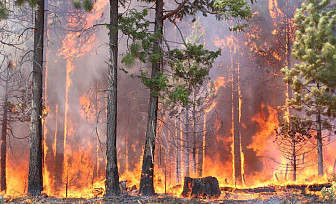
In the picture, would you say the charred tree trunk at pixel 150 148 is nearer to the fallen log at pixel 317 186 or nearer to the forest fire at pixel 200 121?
the fallen log at pixel 317 186

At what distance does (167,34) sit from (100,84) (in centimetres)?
713

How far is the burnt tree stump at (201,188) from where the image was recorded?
11.7 metres

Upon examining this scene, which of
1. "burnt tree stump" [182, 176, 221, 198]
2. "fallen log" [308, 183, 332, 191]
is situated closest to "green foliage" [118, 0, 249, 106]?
"burnt tree stump" [182, 176, 221, 198]

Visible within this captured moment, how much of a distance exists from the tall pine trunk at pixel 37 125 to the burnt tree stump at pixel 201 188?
5.39 m

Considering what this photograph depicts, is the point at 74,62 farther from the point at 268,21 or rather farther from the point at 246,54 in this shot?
the point at 268,21

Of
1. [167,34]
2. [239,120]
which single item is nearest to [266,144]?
[239,120]

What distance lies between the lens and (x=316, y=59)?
1560cm

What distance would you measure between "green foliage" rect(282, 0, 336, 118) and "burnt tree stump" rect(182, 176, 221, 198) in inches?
295

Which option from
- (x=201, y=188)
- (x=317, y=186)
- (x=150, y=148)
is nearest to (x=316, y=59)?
(x=317, y=186)

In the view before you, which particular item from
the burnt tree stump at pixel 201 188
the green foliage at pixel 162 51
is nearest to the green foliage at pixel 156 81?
the green foliage at pixel 162 51

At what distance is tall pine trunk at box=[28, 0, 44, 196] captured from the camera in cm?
1159

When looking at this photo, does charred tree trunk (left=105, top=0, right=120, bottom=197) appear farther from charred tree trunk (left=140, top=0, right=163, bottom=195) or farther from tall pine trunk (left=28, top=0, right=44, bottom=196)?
tall pine trunk (left=28, top=0, right=44, bottom=196)

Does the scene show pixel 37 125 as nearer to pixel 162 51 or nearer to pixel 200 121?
pixel 162 51

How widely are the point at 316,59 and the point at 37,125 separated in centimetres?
1303
